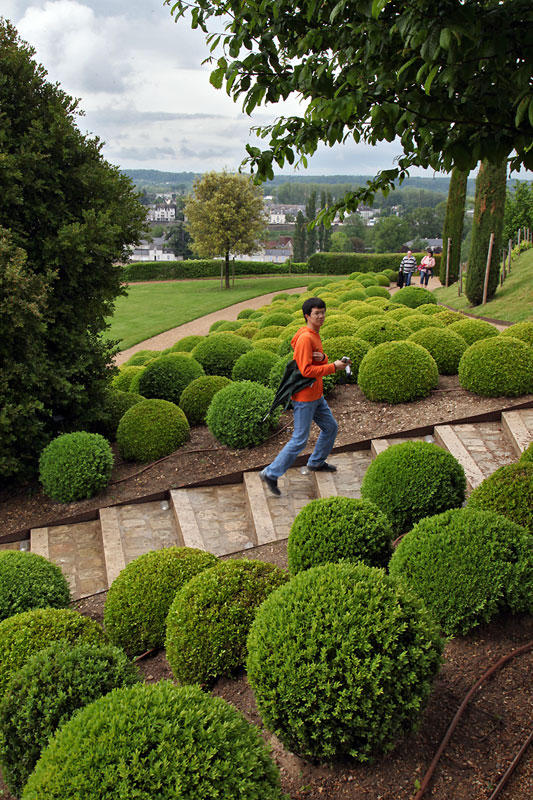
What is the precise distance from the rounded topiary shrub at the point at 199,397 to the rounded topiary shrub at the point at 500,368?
333 centimetres

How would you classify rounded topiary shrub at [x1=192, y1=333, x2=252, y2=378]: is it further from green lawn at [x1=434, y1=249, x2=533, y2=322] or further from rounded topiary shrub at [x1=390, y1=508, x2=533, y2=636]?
green lawn at [x1=434, y1=249, x2=533, y2=322]

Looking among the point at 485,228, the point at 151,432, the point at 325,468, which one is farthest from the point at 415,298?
the point at 151,432

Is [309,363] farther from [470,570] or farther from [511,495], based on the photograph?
[470,570]

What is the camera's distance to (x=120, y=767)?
2.13 meters

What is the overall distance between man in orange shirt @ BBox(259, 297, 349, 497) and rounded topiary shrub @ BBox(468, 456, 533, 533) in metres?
1.98

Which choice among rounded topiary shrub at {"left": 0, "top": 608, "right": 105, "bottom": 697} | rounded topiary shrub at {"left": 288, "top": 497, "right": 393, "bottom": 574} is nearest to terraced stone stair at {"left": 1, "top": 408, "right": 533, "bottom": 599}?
rounded topiary shrub at {"left": 288, "top": 497, "right": 393, "bottom": 574}

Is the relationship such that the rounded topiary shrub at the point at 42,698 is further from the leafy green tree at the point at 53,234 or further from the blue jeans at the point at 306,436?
the leafy green tree at the point at 53,234

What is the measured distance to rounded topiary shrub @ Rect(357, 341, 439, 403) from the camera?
7.59 metres

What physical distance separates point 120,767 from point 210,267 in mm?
47143

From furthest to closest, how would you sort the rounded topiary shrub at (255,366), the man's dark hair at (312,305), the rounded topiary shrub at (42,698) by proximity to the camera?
1. the rounded topiary shrub at (255,366)
2. the man's dark hair at (312,305)
3. the rounded topiary shrub at (42,698)

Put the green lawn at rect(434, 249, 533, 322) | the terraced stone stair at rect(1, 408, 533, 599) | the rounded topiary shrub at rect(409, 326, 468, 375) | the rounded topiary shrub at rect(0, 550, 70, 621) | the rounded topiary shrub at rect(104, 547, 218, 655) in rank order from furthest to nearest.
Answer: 1. the green lawn at rect(434, 249, 533, 322)
2. the rounded topiary shrub at rect(409, 326, 468, 375)
3. the terraced stone stair at rect(1, 408, 533, 599)
4. the rounded topiary shrub at rect(0, 550, 70, 621)
5. the rounded topiary shrub at rect(104, 547, 218, 655)

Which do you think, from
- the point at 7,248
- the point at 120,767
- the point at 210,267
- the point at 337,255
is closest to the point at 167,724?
the point at 120,767

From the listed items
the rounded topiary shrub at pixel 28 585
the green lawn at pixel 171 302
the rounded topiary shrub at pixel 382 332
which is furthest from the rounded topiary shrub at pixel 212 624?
the green lawn at pixel 171 302

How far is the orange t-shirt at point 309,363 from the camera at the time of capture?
5.88m
